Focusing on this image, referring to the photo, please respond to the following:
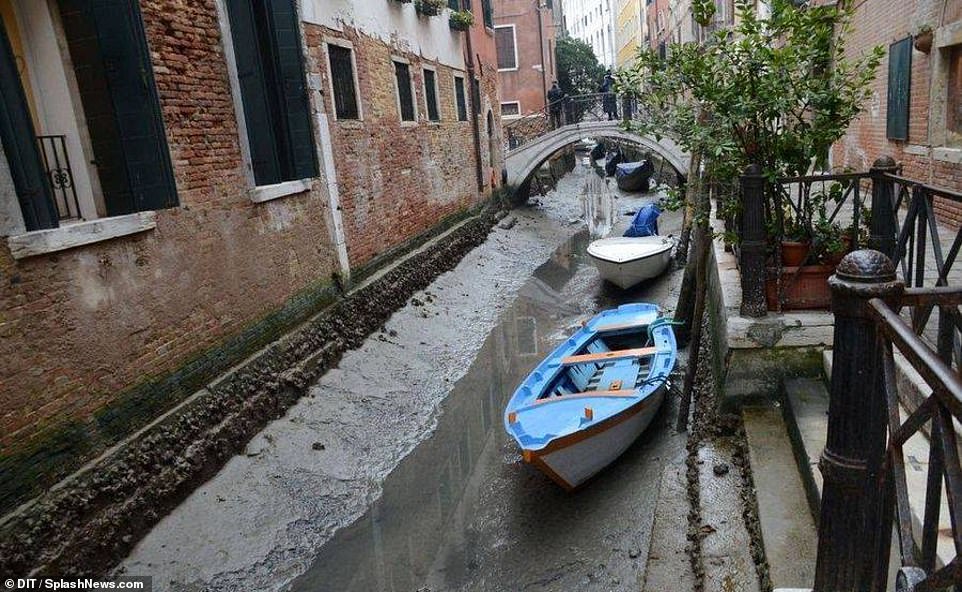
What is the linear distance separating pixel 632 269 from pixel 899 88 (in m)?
4.79

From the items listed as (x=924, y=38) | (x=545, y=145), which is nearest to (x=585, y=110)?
(x=545, y=145)

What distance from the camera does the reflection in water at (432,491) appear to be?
492 cm

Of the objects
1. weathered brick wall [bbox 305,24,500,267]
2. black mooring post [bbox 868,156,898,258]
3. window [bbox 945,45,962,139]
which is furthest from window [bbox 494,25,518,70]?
black mooring post [bbox 868,156,898,258]

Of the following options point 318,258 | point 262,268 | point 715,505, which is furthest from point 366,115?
point 715,505

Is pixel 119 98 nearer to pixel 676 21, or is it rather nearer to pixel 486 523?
pixel 486 523

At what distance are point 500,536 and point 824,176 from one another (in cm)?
354

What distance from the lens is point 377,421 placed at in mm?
6922

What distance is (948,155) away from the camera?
21.9 feet

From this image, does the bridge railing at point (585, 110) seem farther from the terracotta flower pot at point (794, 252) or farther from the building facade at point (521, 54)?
the terracotta flower pot at point (794, 252)

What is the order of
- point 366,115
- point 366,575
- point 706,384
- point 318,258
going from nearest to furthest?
point 366,575, point 706,384, point 318,258, point 366,115

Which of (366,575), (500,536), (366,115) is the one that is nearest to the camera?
(366,575)

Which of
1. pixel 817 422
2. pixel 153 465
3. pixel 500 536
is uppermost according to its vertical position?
pixel 817 422

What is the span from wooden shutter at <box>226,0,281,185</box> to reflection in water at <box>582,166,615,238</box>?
482 inches

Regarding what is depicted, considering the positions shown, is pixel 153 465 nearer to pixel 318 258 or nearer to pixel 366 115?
pixel 318 258
